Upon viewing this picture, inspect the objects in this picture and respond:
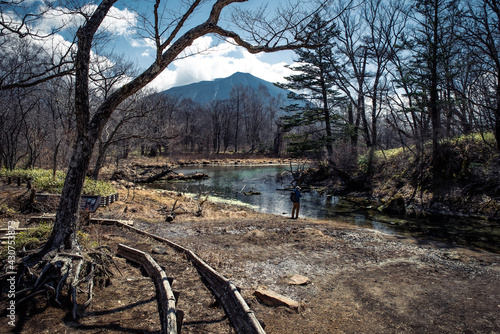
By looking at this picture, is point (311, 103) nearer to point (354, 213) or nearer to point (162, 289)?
point (354, 213)

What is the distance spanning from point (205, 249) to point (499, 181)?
13971 mm

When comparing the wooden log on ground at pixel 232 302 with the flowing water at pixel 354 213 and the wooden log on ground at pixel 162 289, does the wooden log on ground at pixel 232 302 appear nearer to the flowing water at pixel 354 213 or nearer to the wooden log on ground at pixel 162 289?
the wooden log on ground at pixel 162 289

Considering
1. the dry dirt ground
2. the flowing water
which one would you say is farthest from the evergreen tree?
the dry dirt ground

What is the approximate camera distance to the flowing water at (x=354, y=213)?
32.7ft

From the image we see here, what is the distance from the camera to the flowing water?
32.7 ft

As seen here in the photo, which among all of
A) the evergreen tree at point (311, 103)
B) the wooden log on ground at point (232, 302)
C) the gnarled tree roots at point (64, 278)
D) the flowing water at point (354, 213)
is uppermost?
the evergreen tree at point (311, 103)

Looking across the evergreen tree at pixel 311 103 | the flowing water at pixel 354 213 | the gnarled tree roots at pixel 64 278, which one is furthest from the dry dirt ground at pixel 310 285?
the evergreen tree at pixel 311 103

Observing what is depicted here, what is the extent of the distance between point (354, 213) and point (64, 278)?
520 inches

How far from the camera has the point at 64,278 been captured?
3.58m

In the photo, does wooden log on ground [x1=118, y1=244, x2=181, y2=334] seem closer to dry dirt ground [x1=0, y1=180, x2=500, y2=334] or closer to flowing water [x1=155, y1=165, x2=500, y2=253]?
dry dirt ground [x1=0, y1=180, x2=500, y2=334]

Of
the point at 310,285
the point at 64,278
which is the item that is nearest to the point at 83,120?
the point at 64,278

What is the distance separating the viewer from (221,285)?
4.42 m

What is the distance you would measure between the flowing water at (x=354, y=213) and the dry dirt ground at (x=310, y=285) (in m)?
1.80

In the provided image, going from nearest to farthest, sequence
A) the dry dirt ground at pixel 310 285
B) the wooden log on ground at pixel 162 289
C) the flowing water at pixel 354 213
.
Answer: the wooden log on ground at pixel 162 289 → the dry dirt ground at pixel 310 285 → the flowing water at pixel 354 213
